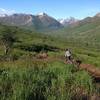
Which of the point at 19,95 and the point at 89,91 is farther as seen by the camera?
the point at 89,91

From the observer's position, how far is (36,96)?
9906mm

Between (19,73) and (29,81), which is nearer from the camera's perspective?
(29,81)

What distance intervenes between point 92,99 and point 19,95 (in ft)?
9.21

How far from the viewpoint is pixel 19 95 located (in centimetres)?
920

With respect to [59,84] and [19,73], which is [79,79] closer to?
[59,84]

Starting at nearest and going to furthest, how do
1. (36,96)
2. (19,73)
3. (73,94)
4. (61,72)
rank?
(36,96) → (73,94) → (19,73) → (61,72)

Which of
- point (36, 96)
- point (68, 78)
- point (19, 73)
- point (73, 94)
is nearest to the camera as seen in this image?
point (36, 96)

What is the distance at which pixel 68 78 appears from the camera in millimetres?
13227

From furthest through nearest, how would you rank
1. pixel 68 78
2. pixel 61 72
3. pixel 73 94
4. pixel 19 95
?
1. pixel 61 72
2. pixel 68 78
3. pixel 73 94
4. pixel 19 95

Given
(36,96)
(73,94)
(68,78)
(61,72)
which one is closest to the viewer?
(36,96)

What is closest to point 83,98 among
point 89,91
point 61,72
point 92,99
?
point 92,99

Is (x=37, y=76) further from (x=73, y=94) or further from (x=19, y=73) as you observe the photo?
(x=73, y=94)

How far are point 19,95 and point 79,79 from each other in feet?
15.7

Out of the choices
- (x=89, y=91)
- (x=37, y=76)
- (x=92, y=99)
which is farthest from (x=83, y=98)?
(x=37, y=76)
